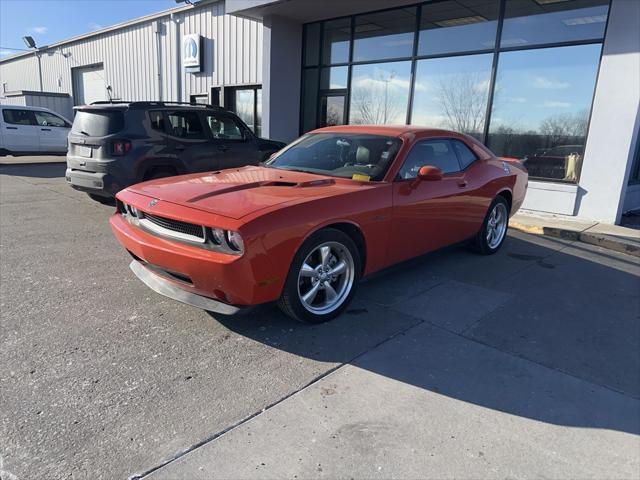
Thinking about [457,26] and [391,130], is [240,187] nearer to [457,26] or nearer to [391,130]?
[391,130]

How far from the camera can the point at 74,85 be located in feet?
77.6

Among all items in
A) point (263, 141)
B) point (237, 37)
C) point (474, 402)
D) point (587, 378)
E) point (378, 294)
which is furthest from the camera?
point (237, 37)

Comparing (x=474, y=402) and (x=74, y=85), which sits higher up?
(x=74, y=85)

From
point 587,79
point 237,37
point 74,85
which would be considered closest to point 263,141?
point 587,79

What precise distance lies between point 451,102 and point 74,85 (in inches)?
827

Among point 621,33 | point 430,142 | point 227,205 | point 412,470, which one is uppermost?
point 621,33

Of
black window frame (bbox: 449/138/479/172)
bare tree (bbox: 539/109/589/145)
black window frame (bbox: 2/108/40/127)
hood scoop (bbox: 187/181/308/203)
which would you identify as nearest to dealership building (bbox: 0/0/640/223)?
bare tree (bbox: 539/109/589/145)

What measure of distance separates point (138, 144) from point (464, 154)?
182 inches

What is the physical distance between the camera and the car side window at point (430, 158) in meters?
4.50

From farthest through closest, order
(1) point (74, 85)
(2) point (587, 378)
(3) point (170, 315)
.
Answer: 1. (1) point (74, 85)
2. (3) point (170, 315)
3. (2) point (587, 378)

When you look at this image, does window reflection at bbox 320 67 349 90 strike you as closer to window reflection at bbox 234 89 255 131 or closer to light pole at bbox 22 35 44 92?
window reflection at bbox 234 89 255 131

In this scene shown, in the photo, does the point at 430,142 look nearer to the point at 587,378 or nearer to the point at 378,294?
the point at 378,294

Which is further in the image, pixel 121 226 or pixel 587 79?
pixel 587 79

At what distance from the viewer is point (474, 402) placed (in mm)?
2850
